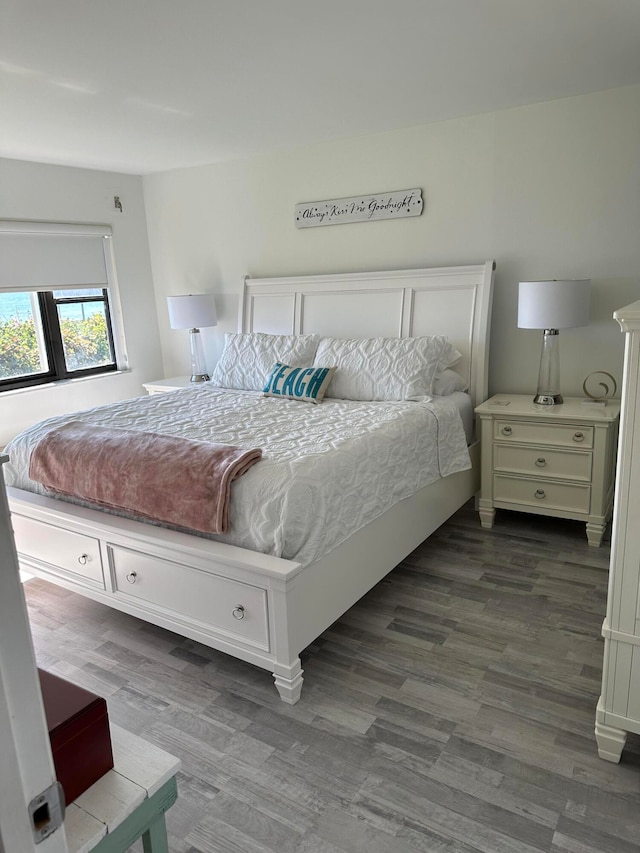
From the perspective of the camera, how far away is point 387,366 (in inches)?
136

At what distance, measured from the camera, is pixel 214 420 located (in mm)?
3025

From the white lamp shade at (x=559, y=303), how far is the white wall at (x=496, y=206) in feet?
A: 0.93

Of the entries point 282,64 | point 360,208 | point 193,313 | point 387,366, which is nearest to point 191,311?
point 193,313

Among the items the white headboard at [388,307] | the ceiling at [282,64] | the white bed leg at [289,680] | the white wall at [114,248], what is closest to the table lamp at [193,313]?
the white headboard at [388,307]

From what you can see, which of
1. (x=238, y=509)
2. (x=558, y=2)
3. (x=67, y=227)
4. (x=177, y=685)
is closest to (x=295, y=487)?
(x=238, y=509)

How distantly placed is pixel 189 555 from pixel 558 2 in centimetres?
234

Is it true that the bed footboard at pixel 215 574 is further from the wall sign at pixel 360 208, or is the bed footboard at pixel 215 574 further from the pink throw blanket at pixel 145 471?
the wall sign at pixel 360 208

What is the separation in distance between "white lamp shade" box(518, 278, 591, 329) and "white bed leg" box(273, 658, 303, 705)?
2.12 meters

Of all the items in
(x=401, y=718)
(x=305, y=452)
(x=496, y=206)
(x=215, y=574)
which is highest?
(x=496, y=206)

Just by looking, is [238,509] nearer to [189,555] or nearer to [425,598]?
[189,555]

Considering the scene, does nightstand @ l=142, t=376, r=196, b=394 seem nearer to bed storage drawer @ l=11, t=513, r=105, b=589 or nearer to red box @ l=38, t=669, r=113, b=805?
bed storage drawer @ l=11, t=513, r=105, b=589

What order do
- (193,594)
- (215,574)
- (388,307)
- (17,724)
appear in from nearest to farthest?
(17,724) < (215,574) < (193,594) < (388,307)

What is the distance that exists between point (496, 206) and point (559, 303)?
0.81 metres

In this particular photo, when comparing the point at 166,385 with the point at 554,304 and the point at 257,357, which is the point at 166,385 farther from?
the point at 554,304
